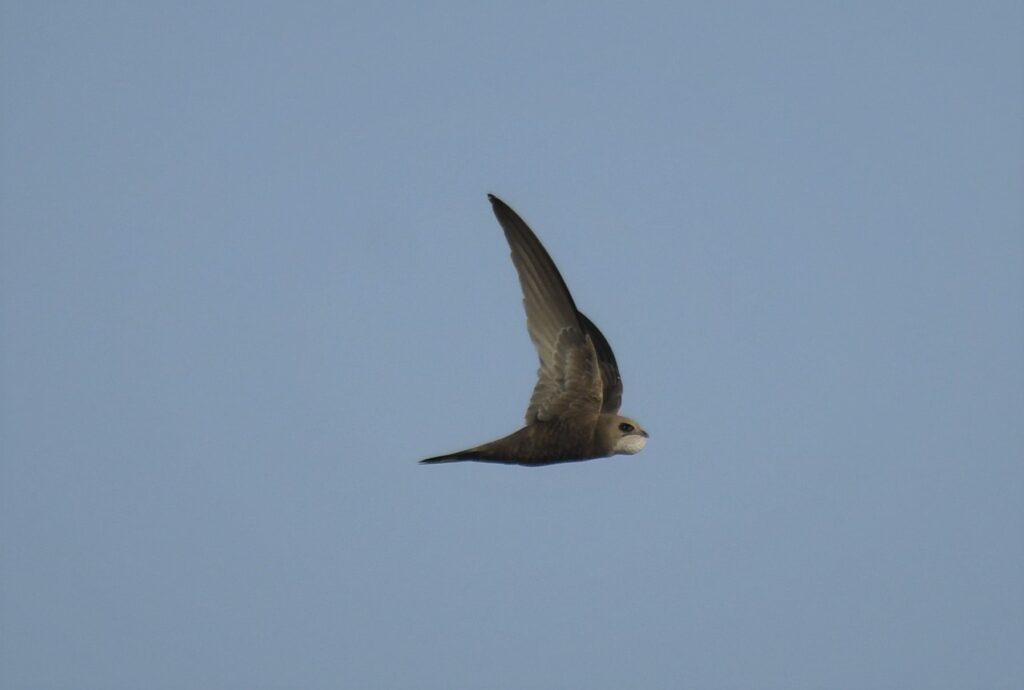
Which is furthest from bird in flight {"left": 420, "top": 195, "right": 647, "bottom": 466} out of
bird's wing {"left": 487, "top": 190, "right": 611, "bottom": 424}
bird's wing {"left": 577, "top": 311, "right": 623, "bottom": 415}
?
bird's wing {"left": 577, "top": 311, "right": 623, "bottom": 415}

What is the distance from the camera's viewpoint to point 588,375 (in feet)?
52.0

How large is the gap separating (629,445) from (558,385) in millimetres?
977

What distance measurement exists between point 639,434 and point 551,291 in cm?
178

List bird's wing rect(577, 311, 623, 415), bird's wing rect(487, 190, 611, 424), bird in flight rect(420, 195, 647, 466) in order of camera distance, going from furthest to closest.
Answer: bird's wing rect(577, 311, 623, 415)
bird's wing rect(487, 190, 611, 424)
bird in flight rect(420, 195, 647, 466)

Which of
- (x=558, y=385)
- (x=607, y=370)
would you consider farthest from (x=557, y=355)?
(x=607, y=370)

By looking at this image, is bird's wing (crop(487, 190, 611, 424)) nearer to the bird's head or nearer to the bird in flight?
the bird in flight

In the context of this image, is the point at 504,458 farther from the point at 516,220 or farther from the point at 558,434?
the point at 516,220

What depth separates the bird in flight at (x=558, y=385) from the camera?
15.6 metres

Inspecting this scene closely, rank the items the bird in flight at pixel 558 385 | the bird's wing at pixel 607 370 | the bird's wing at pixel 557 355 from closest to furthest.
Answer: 1. the bird in flight at pixel 558 385
2. the bird's wing at pixel 557 355
3. the bird's wing at pixel 607 370

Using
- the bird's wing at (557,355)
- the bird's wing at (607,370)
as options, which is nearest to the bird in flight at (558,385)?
the bird's wing at (557,355)

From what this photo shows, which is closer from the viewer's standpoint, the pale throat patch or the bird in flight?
the bird in flight

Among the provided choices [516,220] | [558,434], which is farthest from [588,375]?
[516,220]

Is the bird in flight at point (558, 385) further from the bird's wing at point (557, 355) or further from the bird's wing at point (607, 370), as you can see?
the bird's wing at point (607, 370)

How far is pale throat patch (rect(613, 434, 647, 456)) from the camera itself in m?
15.8
